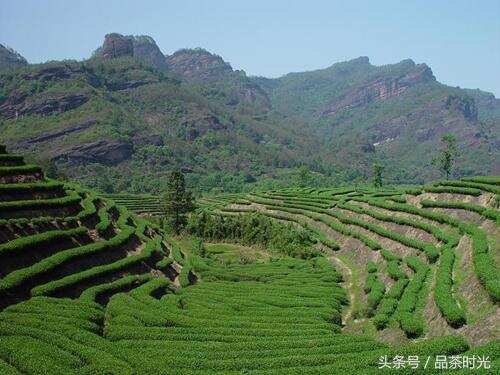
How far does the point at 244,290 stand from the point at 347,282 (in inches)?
539

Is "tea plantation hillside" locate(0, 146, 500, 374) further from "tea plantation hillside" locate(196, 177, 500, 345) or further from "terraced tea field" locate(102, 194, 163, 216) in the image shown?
"terraced tea field" locate(102, 194, 163, 216)

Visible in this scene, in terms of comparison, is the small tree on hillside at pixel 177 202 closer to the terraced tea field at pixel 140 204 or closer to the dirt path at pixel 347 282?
the terraced tea field at pixel 140 204

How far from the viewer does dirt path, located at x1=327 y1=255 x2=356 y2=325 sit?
4694cm

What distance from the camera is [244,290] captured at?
5022 centimetres

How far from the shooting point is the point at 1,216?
4603cm

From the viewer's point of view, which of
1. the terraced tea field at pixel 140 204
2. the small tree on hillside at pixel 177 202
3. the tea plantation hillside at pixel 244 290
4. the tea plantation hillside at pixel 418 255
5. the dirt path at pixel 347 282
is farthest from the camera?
the terraced tea field at pixel 140 204

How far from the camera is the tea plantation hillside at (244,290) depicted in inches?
1118

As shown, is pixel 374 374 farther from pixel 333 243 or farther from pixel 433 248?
pixel 333 243

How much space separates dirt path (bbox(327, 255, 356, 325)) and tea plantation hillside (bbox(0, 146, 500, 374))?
296 millimetres

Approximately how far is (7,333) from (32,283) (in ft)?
35.7

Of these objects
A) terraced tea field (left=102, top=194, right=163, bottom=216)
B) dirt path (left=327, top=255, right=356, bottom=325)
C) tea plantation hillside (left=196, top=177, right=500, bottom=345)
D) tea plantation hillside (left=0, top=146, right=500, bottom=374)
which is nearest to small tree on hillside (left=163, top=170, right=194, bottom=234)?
tea plantation hillside (left=196, top=177, right=500, bottom=345)

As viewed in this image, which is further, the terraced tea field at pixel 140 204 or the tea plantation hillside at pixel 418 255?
the terraced tea field at pixel 140 204

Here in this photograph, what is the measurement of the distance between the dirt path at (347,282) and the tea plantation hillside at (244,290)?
296 millimetres

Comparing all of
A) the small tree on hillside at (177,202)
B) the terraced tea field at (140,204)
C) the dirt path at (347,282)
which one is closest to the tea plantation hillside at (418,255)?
the dirt path at (347,282)
